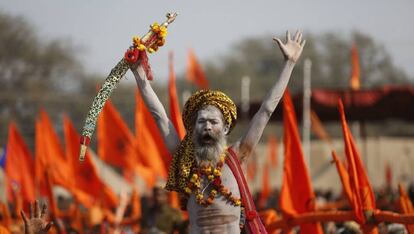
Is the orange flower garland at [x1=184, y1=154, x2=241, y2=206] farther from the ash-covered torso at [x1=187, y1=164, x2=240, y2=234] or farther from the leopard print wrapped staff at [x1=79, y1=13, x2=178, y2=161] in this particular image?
the leopard print wrapped staff at [x1=79, y1=13, x2=178, y2=161]

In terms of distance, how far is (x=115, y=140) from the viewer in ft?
65.3

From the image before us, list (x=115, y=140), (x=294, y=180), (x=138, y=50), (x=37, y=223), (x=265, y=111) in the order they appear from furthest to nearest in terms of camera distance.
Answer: (x=115, y=140)
(x=294, y=180)
(x=138, y=50)
(x=265, y=111)
(x=37, y=223)

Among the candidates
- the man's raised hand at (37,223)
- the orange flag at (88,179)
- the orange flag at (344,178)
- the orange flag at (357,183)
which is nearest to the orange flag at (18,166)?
the orange flag at (88,179)

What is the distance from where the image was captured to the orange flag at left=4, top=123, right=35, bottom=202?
18.1m

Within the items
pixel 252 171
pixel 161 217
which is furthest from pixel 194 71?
pixel 161 217

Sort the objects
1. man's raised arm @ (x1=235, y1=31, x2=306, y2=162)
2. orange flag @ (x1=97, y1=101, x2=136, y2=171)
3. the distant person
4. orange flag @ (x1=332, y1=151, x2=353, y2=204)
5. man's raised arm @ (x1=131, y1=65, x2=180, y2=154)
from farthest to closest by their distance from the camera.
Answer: orange flag @ (x1=97, y1=101, x2=136, y2=171) < the distant person < orange flag @ (x1=332, y1=151, x2=353, y2=204) < man's raised arm @ (x1=131, y1=65, x2=180, y2=154) < man's raised arm @ (x1=235, y1=31, x2=306, y2=162)

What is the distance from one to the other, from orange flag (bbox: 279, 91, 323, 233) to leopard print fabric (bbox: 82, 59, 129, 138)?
3.59 m

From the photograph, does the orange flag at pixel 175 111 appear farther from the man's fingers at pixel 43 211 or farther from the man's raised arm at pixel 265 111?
the man's fingers at pixel 43 211

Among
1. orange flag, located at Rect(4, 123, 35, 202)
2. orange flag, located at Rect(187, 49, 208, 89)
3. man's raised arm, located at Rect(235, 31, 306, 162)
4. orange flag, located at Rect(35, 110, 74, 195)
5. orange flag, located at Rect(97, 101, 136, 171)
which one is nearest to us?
man's raised arm, located at Rect(235, 31, 306, 162)

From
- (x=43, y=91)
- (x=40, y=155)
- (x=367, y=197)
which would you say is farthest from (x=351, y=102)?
(x=43, y=91)

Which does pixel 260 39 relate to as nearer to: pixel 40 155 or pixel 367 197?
pixel 40 155

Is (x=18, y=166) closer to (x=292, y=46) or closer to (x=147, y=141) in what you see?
(x=147, y=141)

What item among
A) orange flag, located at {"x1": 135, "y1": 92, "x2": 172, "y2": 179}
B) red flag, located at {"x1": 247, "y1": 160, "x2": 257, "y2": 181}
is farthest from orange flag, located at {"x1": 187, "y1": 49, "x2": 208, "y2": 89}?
orange flag, located at {"x1": 135, "y1": 92, "x2": 172, "y2": 179}

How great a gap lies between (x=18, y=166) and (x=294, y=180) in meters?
8.74
